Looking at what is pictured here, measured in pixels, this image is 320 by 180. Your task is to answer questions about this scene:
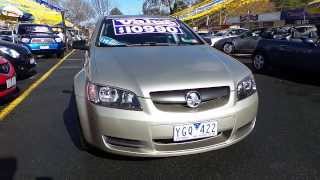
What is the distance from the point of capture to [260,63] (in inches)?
422

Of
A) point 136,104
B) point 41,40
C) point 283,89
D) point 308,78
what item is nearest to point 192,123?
point 136,104

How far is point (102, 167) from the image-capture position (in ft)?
13.0

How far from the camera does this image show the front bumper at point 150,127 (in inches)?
138

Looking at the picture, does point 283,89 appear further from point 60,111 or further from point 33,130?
point 33,130

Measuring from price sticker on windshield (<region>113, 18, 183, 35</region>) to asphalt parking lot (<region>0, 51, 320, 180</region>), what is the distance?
4.49 feet

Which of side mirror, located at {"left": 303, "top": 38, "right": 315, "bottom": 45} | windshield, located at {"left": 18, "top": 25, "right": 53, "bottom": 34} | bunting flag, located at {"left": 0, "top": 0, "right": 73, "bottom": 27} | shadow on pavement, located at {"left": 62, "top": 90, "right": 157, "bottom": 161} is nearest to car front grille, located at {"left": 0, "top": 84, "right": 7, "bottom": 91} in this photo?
shadow on pavement, located at {"left": 62, "top": 90, "right": 157, "bottom": 161}

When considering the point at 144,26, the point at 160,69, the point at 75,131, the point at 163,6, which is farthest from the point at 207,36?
the point at 163,6

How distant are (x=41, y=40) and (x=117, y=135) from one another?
1420 cm

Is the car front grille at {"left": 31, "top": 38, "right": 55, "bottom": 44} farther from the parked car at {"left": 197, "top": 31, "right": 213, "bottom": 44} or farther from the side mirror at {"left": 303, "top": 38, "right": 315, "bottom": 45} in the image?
the side mirror at {"left": 303, "top": 38, "right": 315, "bottom": 45}

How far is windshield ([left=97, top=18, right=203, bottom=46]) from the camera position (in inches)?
200

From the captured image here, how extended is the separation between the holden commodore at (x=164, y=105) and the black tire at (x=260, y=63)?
6537 mm

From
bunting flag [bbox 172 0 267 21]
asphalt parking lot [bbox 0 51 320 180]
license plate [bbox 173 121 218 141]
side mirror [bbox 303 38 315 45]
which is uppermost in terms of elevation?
bunting flag [bbox 172 0 267 21]

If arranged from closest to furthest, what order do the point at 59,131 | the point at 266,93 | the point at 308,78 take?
the point at 59,131, the point at 266,93, the point at 308,78

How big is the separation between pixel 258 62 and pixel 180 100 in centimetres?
763
